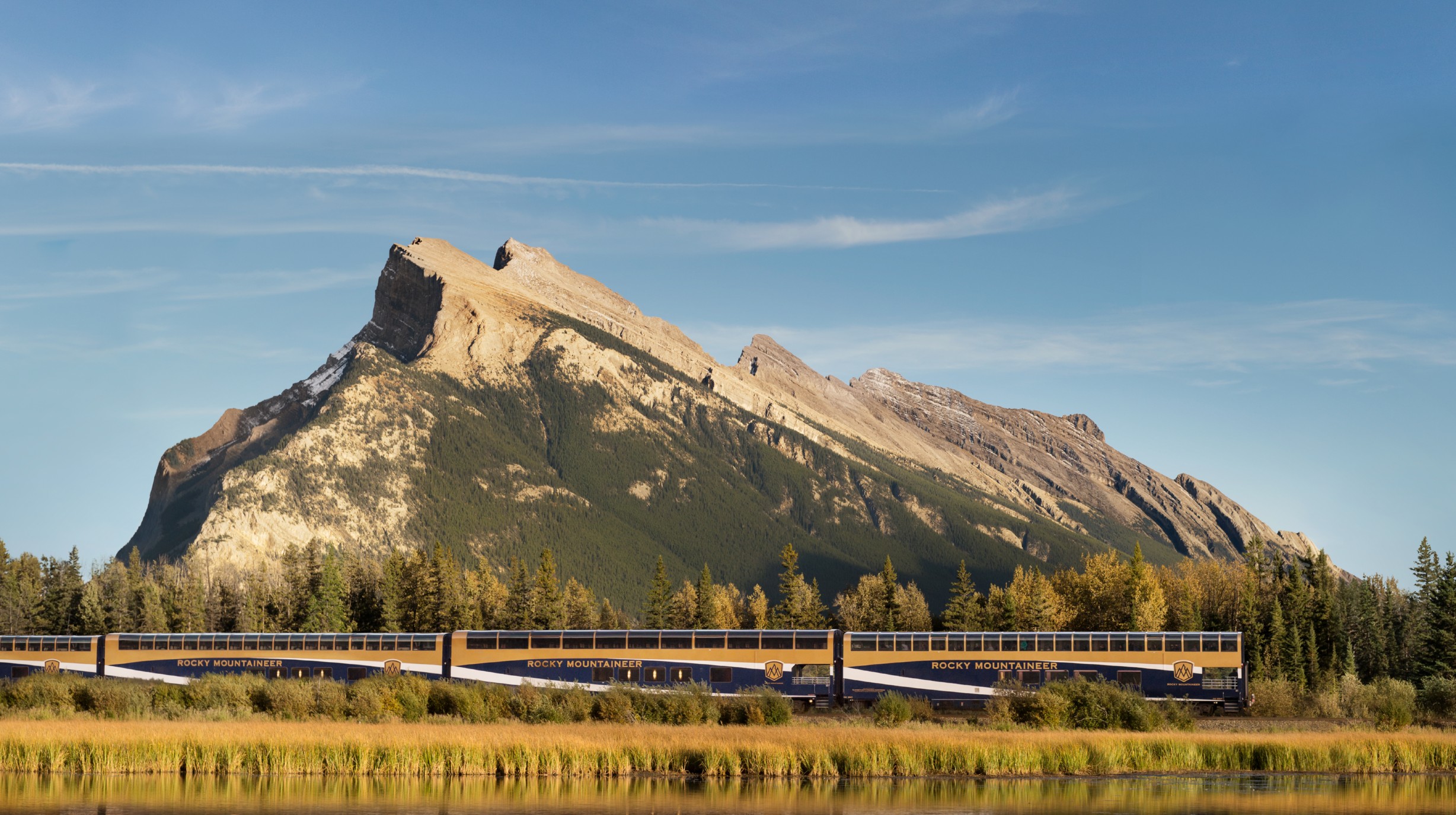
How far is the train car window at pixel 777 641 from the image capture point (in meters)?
78.9

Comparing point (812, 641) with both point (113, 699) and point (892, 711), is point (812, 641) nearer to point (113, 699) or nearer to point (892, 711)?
point (892, 711)

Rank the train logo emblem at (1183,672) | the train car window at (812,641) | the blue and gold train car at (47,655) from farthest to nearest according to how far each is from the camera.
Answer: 1. the blue and gold train car at (47,655)
2. the train car window at (812,641)
3. the train logo emblem at (1183,672)

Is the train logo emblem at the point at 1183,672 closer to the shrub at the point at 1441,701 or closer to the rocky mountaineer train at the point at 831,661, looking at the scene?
the rocky mountaineer train at the point at 831,661

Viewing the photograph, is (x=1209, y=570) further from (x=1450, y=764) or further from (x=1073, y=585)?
(x=1450, y=764)

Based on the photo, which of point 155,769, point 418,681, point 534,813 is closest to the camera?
point 534,813

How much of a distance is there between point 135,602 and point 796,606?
70.7 m

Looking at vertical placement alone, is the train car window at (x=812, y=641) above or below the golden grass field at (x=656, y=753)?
above

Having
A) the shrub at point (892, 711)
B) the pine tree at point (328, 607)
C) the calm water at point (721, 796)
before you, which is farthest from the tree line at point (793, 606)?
the calm water at point (721, 796)

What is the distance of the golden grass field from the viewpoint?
5103 cm

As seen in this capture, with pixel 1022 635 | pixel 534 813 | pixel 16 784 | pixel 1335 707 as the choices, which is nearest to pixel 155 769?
pixel 16 784

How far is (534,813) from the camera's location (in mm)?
41406

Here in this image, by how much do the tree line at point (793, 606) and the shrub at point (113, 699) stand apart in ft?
195

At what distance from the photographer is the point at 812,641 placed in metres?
78.9

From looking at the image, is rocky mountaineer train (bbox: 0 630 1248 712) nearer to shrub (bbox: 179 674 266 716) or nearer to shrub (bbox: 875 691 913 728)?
shrub (bbox: 875 691 913 728)
